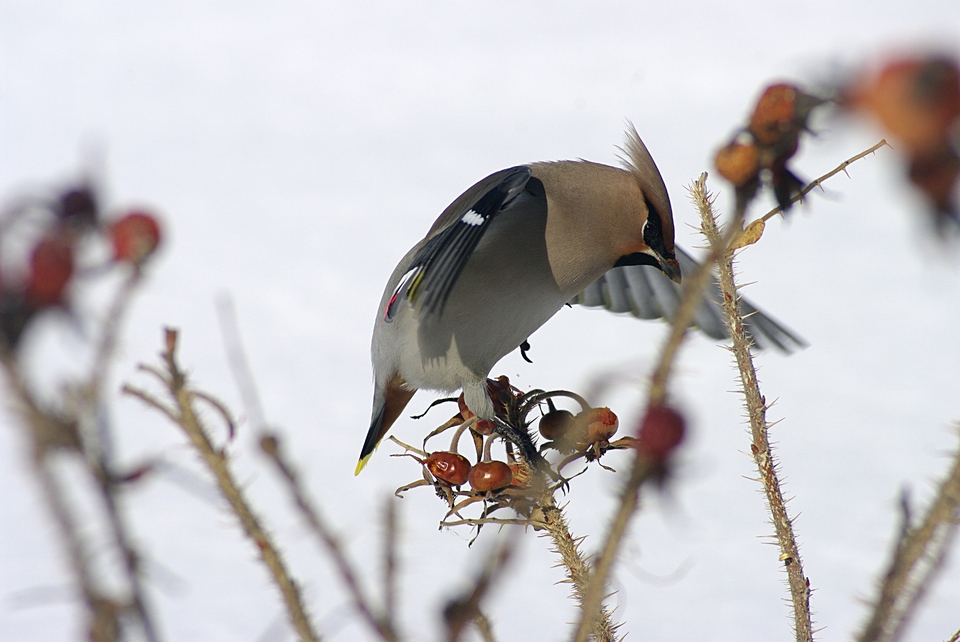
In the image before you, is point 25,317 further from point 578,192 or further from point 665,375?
point 578,192

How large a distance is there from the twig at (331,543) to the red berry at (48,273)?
17 centimetres

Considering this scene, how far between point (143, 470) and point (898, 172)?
42 cm

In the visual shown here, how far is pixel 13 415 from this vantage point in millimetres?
496

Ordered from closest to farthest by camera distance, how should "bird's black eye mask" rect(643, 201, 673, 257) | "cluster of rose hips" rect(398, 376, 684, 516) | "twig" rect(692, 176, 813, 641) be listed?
"twig" rect(692, 176, 813, 641) → "cluster of rose hips" rect(398, 376, 684, 516) → "bird's black eye mask" rect(643, 201, 673, 257)

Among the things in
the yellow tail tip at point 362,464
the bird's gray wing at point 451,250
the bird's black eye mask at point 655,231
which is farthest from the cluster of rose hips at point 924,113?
the yellow tail tip at point 362,464

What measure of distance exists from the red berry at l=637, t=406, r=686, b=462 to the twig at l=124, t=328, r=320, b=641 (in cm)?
24

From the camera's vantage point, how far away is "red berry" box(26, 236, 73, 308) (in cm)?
51

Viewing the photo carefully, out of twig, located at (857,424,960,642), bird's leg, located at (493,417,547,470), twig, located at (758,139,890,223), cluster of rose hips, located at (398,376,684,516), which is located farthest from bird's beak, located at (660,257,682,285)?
twig, located at (857,424,960,642)

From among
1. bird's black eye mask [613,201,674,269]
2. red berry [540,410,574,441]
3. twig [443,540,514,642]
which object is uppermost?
bird's black eye mask [613,201,674,269]

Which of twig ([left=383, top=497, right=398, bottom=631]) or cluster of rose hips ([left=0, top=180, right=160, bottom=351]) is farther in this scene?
twig ([left=383, top=497, right=398, bottom=631])

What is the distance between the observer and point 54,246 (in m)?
0.53

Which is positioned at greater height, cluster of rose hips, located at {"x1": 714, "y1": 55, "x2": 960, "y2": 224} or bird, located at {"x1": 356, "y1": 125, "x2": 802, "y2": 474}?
bird, located at {"x1": 356, "y1": 125, "x2": 802, "y2": 474}

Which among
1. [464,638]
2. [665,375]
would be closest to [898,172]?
[665,375]

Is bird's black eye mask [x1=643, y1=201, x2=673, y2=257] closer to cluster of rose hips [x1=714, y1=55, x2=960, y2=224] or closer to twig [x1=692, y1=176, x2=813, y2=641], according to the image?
twig [x1=692, y1=176, x2=813, y2=641]
